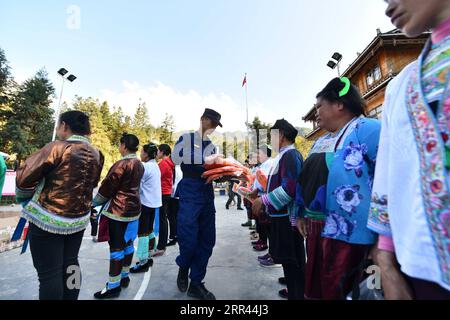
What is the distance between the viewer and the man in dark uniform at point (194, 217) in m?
2.65

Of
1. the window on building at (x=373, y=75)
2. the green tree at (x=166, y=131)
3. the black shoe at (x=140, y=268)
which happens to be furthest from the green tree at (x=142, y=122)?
the black shoe at (x=140, y=268)

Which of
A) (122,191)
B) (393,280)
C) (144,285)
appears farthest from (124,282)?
(393,280)

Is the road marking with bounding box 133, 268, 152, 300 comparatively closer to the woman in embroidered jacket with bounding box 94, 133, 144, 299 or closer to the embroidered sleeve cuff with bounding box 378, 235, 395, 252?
the woman in embroidered jacket with bounding box 94, 133, 144, 299

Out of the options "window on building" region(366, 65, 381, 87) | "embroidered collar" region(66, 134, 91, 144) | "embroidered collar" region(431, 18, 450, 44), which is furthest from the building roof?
"embroidered collar" region(66, 134, 91, 144)

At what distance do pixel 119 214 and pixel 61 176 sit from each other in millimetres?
1006

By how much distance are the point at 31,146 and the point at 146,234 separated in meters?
28.5

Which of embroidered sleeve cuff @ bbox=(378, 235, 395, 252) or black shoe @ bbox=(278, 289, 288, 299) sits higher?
embroidered sleeve cuff @ bbox=(378, 235, 395, 252)

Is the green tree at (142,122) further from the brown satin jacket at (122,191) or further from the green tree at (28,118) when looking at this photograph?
the brown satin jacket at (122,191)

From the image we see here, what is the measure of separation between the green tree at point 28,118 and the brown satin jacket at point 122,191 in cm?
2734

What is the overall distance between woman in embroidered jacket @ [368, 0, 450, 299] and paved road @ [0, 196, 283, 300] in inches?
91.6

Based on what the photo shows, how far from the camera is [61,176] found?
1882 millimetres

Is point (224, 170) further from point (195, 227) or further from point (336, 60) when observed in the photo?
point (336, 60)

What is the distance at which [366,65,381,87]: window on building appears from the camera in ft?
49.8

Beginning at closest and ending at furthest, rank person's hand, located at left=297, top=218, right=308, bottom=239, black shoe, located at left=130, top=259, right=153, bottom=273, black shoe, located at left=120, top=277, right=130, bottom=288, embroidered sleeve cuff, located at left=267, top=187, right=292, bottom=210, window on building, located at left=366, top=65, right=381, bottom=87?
person's hand, located at left=297, top=218, right=308, bottom=239 < embroidered sleeve cuff, located at left=267, top=187, right=292, bottom=210 < black shoe, located at left=120, top=277, right=130, bottom=288 < black shoe, located at left=130, top=259, right=153, bottom=273 < window on building, located at left=366, top=65, right=381, bottom=87
